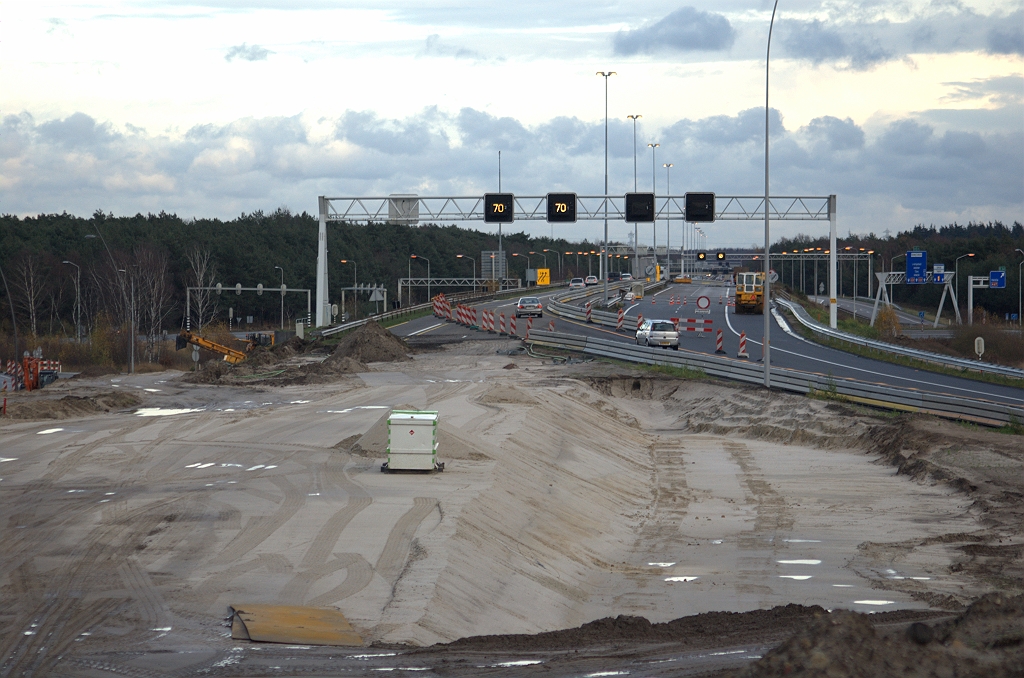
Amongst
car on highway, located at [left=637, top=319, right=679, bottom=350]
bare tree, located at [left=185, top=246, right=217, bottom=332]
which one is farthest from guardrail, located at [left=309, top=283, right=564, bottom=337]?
bare tree, located at [left=185, top=246, right=217, bottom=332]

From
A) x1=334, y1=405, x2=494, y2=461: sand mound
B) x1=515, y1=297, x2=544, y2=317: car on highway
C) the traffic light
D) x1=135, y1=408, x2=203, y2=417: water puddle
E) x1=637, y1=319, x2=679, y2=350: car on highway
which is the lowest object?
x1=135, y1=408, x2=203, y2=417: water puddle

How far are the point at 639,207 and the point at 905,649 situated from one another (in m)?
47.9

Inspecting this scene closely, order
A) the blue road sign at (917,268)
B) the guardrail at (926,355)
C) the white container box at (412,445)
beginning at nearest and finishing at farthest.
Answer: the white container box at (412,445)
the guardrail at (926,355)
the blue road sign at (917,268)

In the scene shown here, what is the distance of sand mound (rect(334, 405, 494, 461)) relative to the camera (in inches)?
746

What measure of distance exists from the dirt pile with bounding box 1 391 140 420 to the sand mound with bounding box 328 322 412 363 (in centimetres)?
1248

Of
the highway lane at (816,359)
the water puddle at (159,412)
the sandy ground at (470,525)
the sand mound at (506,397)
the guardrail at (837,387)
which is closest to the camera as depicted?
the sandy ground at (470,525)

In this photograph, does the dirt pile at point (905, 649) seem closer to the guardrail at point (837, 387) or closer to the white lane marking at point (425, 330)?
the guardrail at point (837, 387)

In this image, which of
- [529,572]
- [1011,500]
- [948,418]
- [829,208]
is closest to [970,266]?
[829,208]

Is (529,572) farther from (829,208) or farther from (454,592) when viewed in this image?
(829,208)

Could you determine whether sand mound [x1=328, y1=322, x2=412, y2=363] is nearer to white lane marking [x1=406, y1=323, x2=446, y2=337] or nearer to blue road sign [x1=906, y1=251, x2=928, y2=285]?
white lane marking [x1=406, y1=323, x2=446, y2=337]

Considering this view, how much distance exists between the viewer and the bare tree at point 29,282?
86.1m

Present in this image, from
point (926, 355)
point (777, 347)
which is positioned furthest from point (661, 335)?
point (926, 355)

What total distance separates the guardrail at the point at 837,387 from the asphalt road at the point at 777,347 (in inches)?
43.4

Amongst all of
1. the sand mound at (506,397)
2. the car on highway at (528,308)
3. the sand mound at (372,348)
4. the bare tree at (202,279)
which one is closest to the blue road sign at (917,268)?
the car on highway at (528,308)
